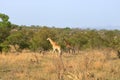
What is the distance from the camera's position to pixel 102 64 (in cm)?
1432

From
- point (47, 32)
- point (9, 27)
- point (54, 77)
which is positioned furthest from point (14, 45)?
point (54, 77)

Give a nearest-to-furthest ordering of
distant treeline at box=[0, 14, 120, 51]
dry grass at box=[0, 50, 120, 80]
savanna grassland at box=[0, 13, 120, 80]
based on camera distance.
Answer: dry grass at box=[0, 50, 120, 80] → savanna grassland at box=[0, 13, 120, 80] → distant treeline at box=[0, 14, 120, 51]

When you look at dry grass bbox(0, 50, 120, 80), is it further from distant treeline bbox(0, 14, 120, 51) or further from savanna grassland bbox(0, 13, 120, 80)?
distant treeline bbox(0, 14, 120, 51)

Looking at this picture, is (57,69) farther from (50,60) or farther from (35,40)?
(35,40)

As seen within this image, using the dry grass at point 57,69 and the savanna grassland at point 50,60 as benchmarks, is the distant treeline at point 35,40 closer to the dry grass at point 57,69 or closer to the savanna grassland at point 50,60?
the savanna grassland at point 50,60

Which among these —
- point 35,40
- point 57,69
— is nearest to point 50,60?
point 57,69

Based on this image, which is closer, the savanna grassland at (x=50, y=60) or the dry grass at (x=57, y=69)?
the dry grass at (x=57, y=69)

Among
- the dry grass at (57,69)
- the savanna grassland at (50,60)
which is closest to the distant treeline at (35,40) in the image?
the savanna grassland at (50,60)

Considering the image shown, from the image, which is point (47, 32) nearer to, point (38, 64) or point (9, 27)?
point (9, 27)

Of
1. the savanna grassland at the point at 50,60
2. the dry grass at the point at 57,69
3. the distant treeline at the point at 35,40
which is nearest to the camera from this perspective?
the dry grass at the point at 57,69

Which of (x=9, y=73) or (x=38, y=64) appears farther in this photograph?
(x=38, y=64)

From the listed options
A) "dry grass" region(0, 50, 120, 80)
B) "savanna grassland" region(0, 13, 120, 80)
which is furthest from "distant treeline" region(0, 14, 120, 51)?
"dry grass" region(0, 50, 120, 80)

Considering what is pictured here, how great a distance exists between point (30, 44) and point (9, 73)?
12366 mm

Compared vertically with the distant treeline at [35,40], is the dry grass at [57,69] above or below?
below
